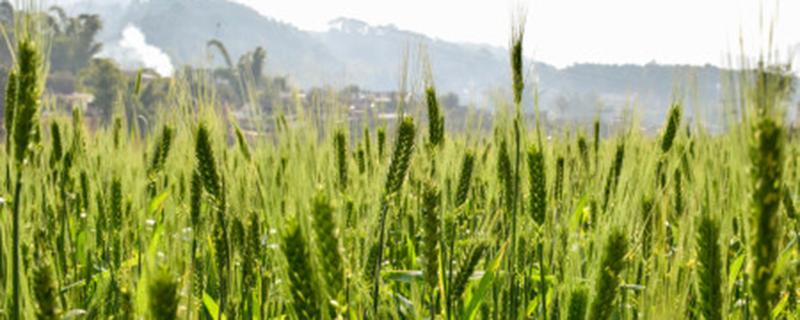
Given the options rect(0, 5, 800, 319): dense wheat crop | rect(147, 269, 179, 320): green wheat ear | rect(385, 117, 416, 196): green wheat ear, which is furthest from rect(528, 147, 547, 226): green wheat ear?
rect(147, 269, 179, 320): green wheat ear

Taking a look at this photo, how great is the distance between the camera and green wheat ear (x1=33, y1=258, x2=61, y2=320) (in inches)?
37.0

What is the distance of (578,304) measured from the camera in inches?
59.7

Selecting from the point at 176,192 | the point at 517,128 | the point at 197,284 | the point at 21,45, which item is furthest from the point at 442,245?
the point at 21,45

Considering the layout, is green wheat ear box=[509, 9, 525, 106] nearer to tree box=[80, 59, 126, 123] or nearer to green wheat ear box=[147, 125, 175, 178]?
green wheat ear box=[147, 125, 175, 178]

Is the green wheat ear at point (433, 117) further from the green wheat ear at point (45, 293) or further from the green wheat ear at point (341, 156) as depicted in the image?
the green wheat ear at point (45, 293)

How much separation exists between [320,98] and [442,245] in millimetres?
→ 651

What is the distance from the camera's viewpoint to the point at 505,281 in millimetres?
2156

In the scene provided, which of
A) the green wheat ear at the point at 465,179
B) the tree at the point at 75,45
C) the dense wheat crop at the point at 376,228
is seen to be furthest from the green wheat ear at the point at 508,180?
the tree at the point at 75,45

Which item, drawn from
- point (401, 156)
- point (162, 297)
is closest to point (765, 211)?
point (162, 297)

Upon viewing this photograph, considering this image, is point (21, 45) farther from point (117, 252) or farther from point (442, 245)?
point (442, 245)

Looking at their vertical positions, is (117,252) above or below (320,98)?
below

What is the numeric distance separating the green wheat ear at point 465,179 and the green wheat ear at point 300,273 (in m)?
1.13

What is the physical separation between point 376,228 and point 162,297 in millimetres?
1381

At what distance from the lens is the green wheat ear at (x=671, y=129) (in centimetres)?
268
